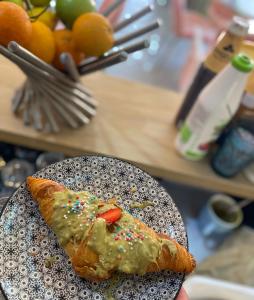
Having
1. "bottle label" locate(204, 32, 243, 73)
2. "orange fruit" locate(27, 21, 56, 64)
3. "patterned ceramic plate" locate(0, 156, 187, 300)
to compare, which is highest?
"orange fruit" locate(27, 21, 56, 64)

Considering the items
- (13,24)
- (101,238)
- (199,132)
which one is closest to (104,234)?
(101,238)

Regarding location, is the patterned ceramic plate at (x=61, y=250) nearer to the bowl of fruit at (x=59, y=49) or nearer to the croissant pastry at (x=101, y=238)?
the croissant pastry at (x=101, y=238)

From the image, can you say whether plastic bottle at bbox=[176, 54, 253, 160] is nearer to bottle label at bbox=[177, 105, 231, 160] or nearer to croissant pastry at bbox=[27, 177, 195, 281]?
bottle label at bbox=[177, 105, 231, 160]

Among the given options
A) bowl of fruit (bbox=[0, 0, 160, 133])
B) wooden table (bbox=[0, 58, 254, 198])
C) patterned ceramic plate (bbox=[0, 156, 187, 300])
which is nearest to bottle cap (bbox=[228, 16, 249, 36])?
bowl of fruit (bbox=[0, 0, 160, 133])

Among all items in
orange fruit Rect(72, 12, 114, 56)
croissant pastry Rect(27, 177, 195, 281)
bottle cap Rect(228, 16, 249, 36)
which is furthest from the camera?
bottle cap Rect(228, 16, 249, 36)

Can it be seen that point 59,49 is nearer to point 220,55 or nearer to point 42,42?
point 42,42

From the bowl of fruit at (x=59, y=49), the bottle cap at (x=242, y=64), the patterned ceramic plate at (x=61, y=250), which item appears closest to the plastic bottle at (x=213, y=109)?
the bottle cap at (x=242, y=64)
